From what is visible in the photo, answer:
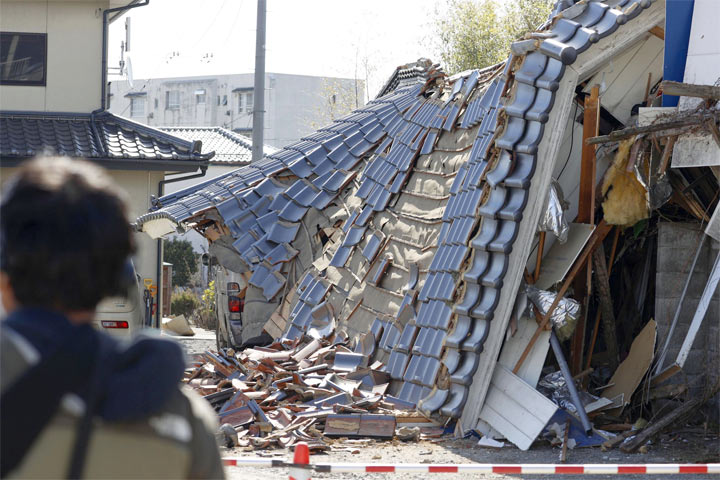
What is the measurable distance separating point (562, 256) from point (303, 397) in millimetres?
3046

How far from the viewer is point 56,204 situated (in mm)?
1883

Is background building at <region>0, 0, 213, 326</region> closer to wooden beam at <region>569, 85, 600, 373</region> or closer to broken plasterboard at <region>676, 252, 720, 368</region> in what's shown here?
wooden beam at <region>569, 85, 600, 373</region>

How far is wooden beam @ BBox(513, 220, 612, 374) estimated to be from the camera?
8.88 metres

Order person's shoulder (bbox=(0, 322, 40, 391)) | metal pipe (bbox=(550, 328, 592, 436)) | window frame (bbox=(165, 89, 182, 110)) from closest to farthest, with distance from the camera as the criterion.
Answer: person's shoulder (bbox=(0, 322, 40, 391)), metal pipe (bbox=(550, 328, 592, 436)), window frame (bbox=(165, 89, 182, 110))

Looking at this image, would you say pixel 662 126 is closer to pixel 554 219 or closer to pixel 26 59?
pixel 554 219

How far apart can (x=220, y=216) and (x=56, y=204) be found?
1281 centimetres

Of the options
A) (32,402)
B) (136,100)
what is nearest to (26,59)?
(32,402)

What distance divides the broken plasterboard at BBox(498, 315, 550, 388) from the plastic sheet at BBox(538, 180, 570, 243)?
896mm

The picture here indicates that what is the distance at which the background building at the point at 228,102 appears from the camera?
56906 millimetres

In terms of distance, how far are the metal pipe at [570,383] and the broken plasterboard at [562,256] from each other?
51cm

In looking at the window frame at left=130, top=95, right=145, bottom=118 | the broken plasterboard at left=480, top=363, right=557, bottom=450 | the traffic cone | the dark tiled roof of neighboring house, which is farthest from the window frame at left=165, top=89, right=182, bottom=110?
the traffic cone

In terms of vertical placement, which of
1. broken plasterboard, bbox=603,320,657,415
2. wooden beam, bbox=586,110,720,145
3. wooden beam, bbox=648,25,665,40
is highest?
wooden beam, bbox=648,25,665,40

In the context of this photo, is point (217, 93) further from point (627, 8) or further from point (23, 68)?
point (627, 8)

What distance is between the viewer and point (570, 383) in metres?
8.93
